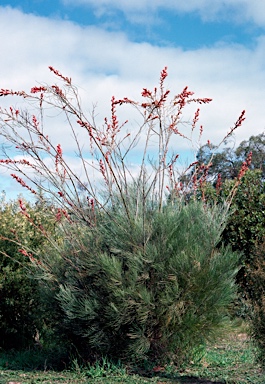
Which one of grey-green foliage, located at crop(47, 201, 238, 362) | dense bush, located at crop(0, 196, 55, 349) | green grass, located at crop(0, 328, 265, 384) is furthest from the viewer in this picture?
dense bush, located at crop(0, 196, 55, 349)

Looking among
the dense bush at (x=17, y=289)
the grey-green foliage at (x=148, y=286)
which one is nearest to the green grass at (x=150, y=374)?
the grey-green foliage at (x=148, y=286)

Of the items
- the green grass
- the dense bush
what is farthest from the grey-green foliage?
the dense bush

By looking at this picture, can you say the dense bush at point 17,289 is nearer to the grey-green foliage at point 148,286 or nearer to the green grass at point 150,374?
the green grass at point 150,374

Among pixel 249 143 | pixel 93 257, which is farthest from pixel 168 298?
pixel 249 143

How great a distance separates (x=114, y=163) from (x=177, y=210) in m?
1.04

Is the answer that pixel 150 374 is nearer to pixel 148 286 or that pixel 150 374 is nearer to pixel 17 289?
pixel 148 286

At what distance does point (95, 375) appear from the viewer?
6207 mm

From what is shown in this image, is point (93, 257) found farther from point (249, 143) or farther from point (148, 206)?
point (249, 143)

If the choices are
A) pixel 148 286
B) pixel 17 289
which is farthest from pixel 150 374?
pixel 17 289

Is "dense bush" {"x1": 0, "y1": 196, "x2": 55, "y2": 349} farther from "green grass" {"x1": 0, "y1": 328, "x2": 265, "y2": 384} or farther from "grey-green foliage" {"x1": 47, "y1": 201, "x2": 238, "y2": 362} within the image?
"grey-green foliage" {"x1": 47, "y1": 201, "x2": 238, "y2": 362}

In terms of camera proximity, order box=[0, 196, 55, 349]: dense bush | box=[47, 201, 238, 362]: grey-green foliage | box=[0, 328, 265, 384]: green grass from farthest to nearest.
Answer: box=[0, 196, 55, 349]: dense bush
box=[47, 201, 238, 362]: grey-green foliage
box=[0, 328, 265, 384]: green grass

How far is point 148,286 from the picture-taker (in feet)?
21.2

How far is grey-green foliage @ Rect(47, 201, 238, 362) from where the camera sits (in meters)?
6.30

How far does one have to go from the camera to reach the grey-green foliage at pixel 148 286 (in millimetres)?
6301
